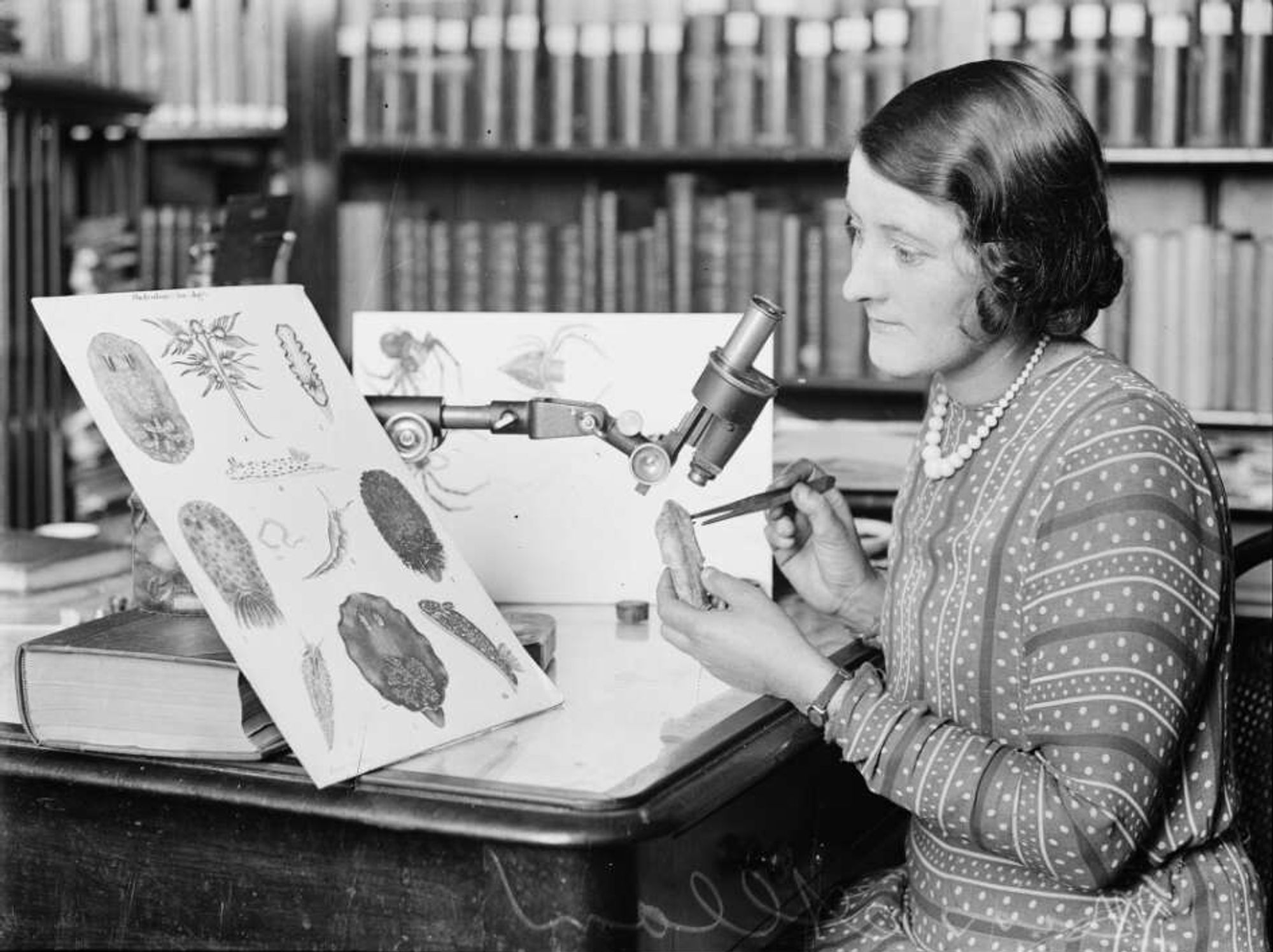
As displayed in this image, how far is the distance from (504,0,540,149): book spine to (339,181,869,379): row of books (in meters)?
0.17

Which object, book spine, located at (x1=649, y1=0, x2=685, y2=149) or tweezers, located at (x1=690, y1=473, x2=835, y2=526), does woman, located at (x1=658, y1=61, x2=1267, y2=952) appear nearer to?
tweezers, located at (x1=690, y1=473, x2=835, y2=526)

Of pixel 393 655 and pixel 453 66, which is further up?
pixel 453 66

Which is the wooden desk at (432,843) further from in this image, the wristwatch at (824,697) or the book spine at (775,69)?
the book spine at (775,69)

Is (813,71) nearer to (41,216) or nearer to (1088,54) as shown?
(1088,54)

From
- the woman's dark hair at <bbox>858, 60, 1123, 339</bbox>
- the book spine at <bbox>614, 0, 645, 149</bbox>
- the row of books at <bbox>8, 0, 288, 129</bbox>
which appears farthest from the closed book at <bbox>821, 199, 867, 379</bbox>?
the woman's dark hair at <bbox>858, 60, 1123, 339</bbox>

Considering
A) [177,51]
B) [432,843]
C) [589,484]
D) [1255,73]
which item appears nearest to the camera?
[432,843]

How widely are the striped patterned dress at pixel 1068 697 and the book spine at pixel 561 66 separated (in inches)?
75.8

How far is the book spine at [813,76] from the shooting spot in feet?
10.1

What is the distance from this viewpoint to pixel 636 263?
3246 millimetres

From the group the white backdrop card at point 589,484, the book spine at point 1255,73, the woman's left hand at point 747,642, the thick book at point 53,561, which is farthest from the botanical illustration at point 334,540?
the book spine at point 1255,73

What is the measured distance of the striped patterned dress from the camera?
1.19 m

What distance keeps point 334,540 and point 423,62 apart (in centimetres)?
215

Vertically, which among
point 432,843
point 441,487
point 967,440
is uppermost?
point 967,440

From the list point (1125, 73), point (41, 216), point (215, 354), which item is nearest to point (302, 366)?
Answer: point (215, 354)
